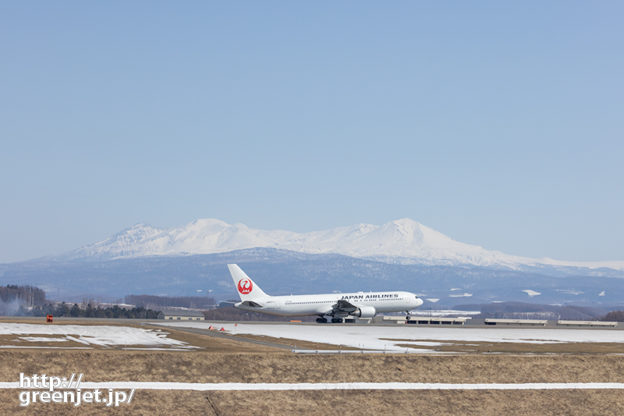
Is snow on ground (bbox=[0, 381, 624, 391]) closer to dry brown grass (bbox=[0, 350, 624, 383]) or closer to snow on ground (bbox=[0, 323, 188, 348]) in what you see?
dry brown grass (bbox=[0, 350, 624, 383])

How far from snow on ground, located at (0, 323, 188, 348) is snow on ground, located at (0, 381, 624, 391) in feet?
77.2

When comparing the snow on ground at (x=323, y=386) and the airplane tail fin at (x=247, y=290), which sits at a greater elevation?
the airplane tail fin at (x=247, y=290)

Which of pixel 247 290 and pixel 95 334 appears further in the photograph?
pixel 247 290

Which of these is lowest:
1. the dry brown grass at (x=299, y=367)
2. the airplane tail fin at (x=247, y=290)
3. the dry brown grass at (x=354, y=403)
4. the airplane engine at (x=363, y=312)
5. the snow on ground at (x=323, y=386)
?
the dry brown grass at (x=354, y=403)

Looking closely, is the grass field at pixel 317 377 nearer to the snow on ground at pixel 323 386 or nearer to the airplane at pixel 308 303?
the snow on ground at pixel 323 386

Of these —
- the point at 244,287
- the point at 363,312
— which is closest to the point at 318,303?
the point at 363,312

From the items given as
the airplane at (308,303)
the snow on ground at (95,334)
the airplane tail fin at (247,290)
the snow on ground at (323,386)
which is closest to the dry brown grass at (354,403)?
the snow on ground at (323,386)

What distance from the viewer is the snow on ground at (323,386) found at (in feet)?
124

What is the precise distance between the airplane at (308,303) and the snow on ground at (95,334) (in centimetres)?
3325

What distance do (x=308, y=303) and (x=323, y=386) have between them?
7889 centimetres

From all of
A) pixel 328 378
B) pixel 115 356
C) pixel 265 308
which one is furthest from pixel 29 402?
pixel 265 308

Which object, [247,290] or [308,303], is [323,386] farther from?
[247,290]

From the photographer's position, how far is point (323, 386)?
40.6 meters

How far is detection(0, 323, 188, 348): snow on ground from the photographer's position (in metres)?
65.4
